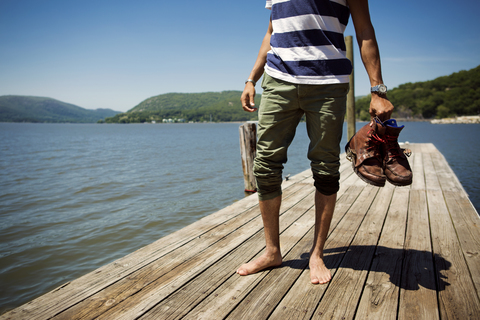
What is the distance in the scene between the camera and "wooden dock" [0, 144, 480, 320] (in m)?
1.57

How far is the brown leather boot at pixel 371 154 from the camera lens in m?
1.67

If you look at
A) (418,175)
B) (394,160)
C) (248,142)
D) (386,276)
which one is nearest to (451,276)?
(386,276)

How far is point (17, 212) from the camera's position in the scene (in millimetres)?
6781

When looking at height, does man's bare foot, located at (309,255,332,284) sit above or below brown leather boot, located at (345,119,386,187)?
below

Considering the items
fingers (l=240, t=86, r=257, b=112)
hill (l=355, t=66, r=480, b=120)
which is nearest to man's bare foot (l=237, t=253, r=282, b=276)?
fingers (l=240, t=86, r=257, b=112)

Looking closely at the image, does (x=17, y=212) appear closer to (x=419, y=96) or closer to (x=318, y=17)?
(x=318, y=17)

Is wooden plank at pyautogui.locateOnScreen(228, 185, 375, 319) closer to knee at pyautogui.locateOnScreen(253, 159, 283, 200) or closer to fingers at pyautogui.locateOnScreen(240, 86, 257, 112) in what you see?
knee at pyautogui.locateOnScreen(253, 159, 283, 200)

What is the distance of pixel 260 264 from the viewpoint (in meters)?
1.99

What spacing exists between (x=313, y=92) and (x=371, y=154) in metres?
0.48

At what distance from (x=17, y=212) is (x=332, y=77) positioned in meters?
7.63

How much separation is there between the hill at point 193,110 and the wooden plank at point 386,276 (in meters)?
89.5

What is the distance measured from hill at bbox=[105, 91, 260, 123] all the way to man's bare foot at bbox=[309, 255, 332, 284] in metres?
90.3

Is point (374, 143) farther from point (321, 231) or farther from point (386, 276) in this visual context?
point (386, 276)

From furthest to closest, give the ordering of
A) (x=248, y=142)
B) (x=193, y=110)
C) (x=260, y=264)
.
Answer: (x=193, y=110)
(x=248, y=142)
(x=260, y=264)
